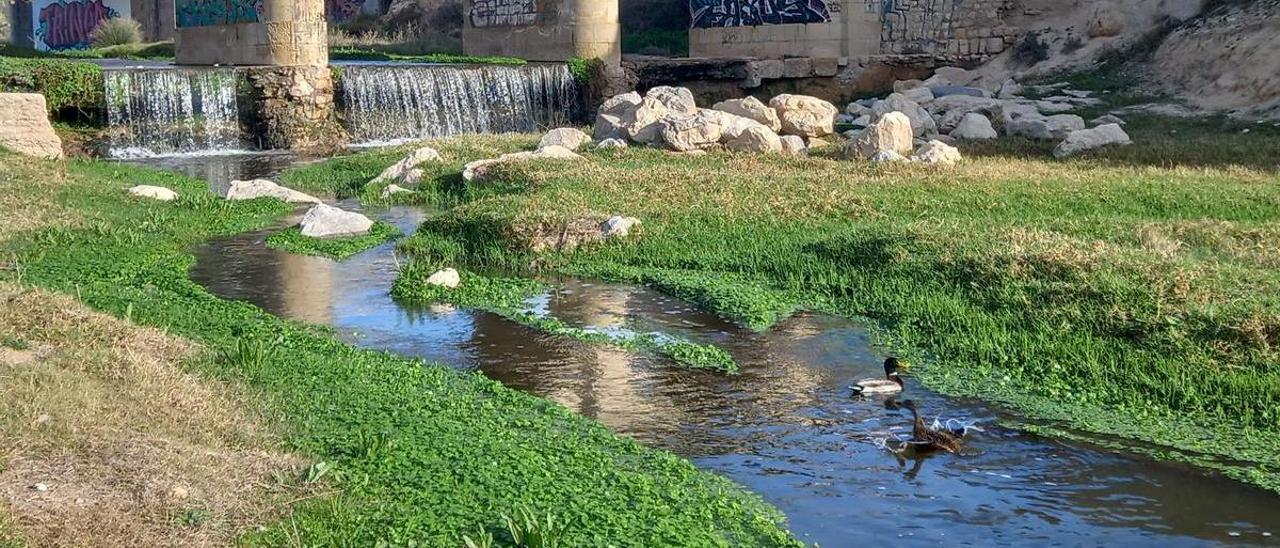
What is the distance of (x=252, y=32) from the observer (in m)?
25.6

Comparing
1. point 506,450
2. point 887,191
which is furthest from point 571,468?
point 887,191

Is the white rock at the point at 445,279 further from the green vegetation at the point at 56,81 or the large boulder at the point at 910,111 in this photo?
the green vegetation at the point at 56,81

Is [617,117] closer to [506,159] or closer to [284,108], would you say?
[506,159]

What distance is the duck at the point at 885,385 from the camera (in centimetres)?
805

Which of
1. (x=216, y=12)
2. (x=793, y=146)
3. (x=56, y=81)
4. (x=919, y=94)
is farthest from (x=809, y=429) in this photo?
(x=216, y=12)

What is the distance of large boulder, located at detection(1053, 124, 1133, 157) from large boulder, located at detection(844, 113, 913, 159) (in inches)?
73.1

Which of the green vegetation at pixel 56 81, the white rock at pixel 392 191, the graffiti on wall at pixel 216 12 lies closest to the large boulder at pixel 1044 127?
the white rock at pixel 392 191

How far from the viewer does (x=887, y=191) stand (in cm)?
1410

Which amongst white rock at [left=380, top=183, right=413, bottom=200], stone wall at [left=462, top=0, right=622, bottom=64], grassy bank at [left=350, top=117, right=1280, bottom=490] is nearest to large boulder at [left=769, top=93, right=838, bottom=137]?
grassy bank at [left=350, top=117, right=1280, bottom=490]

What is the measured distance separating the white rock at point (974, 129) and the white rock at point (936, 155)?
3317mm

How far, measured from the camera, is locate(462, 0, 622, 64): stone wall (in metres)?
28.4

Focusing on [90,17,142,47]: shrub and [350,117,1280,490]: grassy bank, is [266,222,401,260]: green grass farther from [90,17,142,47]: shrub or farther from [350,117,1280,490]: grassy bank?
[90,17,142,47]: shrub

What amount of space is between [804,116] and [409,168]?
18.2ft

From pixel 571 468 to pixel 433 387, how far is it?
5.42 feet
